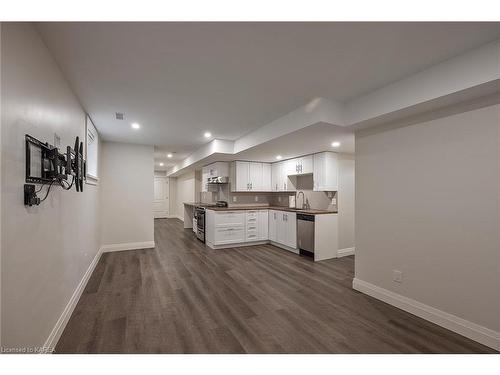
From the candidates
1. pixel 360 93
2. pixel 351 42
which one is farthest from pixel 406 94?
pixel 351 42

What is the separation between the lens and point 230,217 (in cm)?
539

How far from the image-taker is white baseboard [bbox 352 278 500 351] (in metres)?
1.94

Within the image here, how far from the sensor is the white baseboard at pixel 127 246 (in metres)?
5.02

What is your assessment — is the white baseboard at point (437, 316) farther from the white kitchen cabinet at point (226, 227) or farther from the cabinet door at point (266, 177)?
the cabinet door at point (266, 177)

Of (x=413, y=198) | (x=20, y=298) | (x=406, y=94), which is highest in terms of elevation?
(x=406, y=94)

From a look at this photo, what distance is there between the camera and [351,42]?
1742 mm

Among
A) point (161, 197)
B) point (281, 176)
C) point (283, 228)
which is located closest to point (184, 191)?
point (161, 197)

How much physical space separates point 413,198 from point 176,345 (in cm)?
283

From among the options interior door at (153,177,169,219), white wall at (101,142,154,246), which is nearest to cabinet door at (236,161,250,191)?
white wall at (101,142,154,246)

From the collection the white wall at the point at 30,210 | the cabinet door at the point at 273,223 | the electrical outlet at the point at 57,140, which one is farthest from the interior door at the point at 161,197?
the electrical outlet at the point at 57,140

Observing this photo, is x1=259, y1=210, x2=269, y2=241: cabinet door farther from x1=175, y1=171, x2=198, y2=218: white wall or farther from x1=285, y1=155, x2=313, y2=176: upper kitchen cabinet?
x1=175, y1=171, x2=198, y2=218: white wall

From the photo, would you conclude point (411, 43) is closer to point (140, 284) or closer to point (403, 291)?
point (403, 291)

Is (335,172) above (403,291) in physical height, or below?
above

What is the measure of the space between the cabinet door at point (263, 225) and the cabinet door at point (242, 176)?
811 mm
